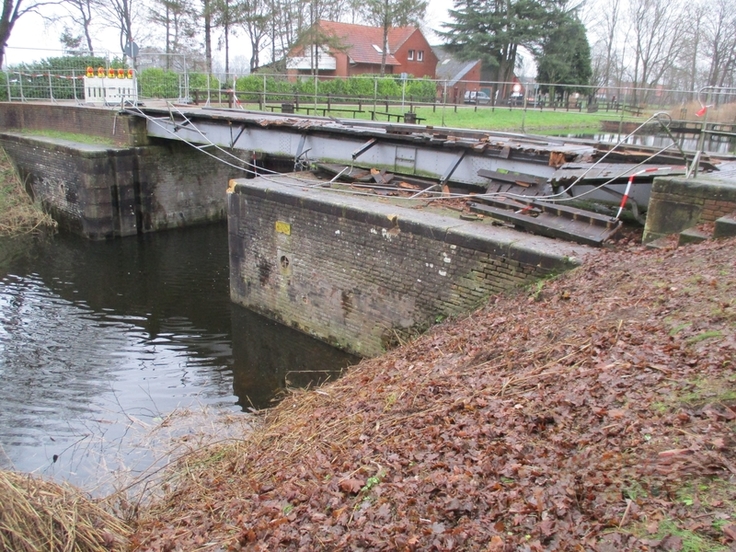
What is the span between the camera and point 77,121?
20.9 metres

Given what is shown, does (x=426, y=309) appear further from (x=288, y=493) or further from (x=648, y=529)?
(x=648, y=529)

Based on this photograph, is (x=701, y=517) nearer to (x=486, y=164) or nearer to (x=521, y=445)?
(x=521, y=445)

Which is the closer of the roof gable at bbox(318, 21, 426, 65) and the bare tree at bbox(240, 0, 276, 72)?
the bare tree at bbox(240, 0, 276, 72)

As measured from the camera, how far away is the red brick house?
5119 cm

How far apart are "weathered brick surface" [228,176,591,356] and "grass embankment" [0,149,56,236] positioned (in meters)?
10.3

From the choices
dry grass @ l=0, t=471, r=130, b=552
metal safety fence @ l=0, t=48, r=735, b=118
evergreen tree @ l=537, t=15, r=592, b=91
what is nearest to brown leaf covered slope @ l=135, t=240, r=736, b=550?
dry grass @ l=0, t=471, r=130, b=552

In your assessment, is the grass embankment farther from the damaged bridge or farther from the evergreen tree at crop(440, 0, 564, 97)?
the evergreen tree at crop(440, 0, 564, 97)

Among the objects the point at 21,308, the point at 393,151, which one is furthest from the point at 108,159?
the point at 393,151

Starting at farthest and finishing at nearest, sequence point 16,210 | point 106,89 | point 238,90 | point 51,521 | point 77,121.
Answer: point 238,90 < point 106,89 < point 77,121 < point 16,210 < point 51,521

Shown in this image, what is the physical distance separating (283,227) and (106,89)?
46.4 feet

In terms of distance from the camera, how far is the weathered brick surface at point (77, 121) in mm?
19438

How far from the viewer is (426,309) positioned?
9.59 m

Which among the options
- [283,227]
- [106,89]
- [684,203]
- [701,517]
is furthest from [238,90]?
[701,517]

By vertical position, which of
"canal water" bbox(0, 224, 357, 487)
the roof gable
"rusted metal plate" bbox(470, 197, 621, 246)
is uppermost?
the roof gable
